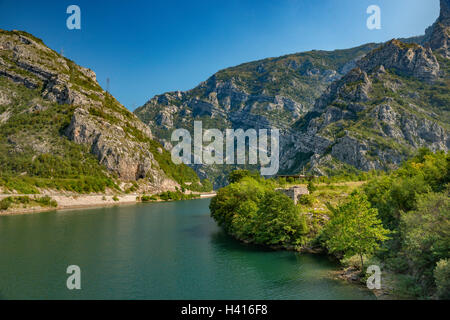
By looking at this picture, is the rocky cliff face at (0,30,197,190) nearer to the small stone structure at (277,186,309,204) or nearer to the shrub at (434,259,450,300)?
the small stone structure at (277,186,309,204)

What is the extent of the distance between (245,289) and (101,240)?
35202mm

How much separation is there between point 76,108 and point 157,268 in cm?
16323

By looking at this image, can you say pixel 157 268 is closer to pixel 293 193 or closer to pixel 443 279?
pixel 293 193

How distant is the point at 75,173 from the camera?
484 ft

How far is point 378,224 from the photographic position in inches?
1550

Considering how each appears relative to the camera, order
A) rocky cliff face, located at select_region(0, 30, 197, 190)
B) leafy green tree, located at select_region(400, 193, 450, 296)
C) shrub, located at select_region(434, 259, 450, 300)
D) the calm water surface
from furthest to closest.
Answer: rocky cliff face, located at select_region(0, 30, 197, 190), the calm water surface, leafy green tree, located at select_region(400, 193, 450, 296), shrub, located at select_region(434, 259, 450, 300)

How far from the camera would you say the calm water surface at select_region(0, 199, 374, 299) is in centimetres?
2867

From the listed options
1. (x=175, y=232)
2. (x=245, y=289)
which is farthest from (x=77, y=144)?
(x=245, y=289)

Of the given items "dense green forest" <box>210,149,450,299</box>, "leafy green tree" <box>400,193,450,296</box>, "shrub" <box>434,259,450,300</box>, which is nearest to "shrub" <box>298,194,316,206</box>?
"dense green forest" <box>210,149,450,299</box>

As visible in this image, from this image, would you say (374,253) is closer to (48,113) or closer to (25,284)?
(25,284)

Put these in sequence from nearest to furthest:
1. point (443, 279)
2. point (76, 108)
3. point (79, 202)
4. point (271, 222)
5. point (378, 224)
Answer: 1. point (443, 279)
2. point (378, 224)
3. point (271, 222)
4. point (79, 202)
5. point (76, 108)

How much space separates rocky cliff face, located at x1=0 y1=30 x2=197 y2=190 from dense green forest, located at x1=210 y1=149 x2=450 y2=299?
123 meters

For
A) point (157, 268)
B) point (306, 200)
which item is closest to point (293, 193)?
point (306, 200)

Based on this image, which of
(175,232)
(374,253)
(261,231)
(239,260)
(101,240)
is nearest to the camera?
(374,253)
